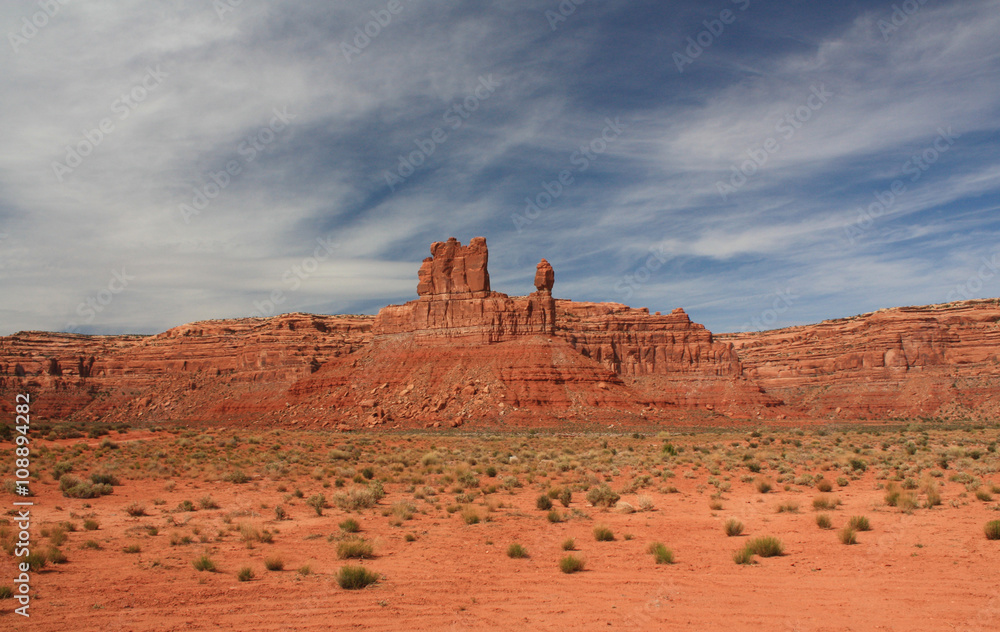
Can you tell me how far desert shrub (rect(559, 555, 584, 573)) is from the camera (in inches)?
403

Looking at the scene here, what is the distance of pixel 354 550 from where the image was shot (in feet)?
36.9

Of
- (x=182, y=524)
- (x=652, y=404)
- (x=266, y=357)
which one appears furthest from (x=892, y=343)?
(x=182, y=524)

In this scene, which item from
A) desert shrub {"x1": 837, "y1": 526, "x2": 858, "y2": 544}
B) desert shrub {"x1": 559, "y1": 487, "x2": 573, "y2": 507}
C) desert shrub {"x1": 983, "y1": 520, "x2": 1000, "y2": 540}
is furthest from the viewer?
desert shrub {"x1": 559, "y1": 487, "x2": 573, "y2": 507}

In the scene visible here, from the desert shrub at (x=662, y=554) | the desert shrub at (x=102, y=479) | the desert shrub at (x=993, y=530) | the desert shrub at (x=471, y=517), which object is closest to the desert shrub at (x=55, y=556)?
the desert shrub at (x=471, y=517)

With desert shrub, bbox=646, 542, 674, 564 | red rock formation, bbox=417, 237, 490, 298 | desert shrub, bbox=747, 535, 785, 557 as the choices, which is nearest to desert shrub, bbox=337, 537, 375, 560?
desert shrub, bbox=646, 542, 674, 564

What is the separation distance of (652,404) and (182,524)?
65.5 m

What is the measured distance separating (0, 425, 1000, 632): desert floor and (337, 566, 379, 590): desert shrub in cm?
18

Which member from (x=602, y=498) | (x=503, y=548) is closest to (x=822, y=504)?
(x=602, y=498)

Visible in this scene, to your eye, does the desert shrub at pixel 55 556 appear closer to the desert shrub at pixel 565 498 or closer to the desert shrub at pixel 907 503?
the desert shrub at pixel 565 498

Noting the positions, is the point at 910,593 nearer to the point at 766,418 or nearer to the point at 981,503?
the point at 981,503

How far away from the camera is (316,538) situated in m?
12.8

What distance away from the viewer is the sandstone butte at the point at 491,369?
2776 inches

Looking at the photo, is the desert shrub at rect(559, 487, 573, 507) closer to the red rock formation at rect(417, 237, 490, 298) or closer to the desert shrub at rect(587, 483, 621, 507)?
the desert shrub at rect(587, 483, 621, 507)

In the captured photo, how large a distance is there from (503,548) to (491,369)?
61.2m
